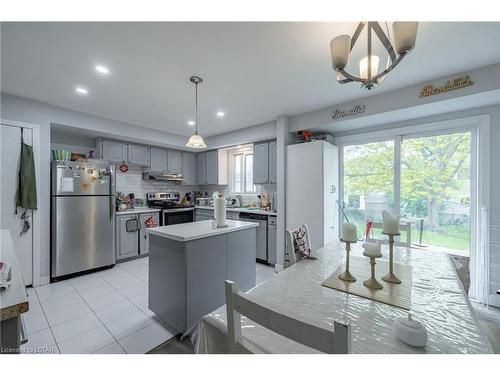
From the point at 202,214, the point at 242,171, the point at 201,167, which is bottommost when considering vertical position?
the point at 202,214

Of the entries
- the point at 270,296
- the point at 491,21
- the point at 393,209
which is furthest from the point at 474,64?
the point at 270,296

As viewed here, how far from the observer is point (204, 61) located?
6.41 ft

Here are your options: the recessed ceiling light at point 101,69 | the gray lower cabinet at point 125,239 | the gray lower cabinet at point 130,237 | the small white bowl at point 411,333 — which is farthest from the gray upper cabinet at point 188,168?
the small white bowl at point 411,333

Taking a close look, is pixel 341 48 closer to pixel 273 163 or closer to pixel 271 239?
pixel 273 163

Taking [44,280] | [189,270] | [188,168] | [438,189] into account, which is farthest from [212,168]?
[438,189]

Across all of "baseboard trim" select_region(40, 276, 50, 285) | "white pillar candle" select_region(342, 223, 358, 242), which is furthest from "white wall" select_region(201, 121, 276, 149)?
"baseboard trim" select_region(40, 276, 50, 285)

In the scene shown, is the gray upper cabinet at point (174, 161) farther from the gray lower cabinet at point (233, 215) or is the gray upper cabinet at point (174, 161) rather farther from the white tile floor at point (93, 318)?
the white tile floor at point (93, 318)

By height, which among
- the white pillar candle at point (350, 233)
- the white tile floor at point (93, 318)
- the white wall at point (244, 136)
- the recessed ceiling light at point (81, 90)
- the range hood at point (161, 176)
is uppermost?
the recessed ceiling light at point (81, 90)

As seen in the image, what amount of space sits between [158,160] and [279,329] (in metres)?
4.58

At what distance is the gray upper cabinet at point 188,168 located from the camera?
16.8ft

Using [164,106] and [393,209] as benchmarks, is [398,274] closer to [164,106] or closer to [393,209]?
[393,209]

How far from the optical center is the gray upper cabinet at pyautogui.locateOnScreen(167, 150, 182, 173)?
189 inches

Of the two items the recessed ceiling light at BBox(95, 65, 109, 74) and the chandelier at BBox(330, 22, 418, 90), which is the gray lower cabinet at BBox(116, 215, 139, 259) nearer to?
the recessed ceiling light at BBox(95, 65, 109, 74)

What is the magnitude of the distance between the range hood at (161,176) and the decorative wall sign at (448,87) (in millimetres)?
4471
